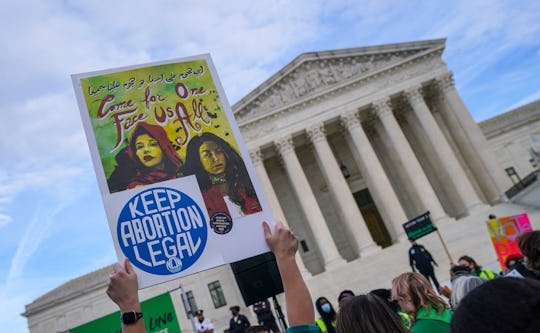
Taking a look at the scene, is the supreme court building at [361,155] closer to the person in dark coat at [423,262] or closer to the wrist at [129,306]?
the person in dark coat at [423,262]

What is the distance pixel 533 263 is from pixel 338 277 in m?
20.7

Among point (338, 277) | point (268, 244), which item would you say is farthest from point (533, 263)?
point (338, 277)

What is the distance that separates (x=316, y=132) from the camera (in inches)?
1175

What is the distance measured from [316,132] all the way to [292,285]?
27818 millimetres

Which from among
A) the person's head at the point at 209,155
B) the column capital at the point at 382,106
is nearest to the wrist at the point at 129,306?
the person's head at the point at 209,155

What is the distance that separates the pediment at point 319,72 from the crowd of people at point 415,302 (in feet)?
85.6

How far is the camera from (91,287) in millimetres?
37906

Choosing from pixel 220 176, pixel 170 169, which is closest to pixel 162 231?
pixel 170 169

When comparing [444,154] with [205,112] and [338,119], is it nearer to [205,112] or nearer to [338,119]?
[338,119]

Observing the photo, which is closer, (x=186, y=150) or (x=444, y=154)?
(x=186, y=150)

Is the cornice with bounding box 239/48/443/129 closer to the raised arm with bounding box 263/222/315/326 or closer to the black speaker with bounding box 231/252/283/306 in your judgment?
Result: the black speaker with bounding box 231/252/283/306

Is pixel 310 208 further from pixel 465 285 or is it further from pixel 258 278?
pixel 258 278

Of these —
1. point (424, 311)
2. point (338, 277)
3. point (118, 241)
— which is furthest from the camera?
point (338, 277)

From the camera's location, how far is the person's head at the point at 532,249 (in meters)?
4.07
